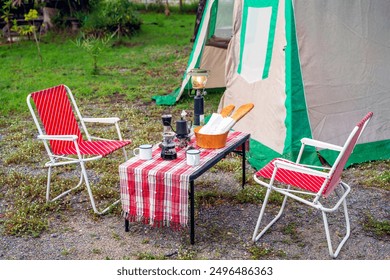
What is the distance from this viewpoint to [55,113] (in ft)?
14.8

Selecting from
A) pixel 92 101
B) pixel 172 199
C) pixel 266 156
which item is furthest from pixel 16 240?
pixel 92 101

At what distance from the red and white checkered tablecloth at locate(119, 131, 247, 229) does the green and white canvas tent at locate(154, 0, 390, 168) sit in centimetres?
168

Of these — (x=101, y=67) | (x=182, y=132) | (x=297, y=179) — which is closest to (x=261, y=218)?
(x=297, y=179)

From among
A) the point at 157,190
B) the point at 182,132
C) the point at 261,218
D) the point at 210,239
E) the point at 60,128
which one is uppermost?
the point at 182,132

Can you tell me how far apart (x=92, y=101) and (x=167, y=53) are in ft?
12.2

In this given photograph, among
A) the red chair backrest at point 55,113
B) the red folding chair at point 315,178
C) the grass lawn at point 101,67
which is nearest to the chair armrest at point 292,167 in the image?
the red folding chair at point 315,178

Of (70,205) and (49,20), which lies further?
(49,20)

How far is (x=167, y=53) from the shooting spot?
36.7ft

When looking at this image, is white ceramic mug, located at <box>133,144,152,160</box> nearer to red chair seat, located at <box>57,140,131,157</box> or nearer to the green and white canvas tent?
red chair seat, located at <box>57,140,131,157</box>

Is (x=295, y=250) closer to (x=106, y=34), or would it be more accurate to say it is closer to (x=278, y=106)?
(x=278, y=106)

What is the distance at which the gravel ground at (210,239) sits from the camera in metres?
3.60

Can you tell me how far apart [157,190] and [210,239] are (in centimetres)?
57

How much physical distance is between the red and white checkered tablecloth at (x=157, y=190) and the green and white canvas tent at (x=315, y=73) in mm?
1676

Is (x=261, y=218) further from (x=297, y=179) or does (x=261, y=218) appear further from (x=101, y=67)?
(x=101, y=67)
